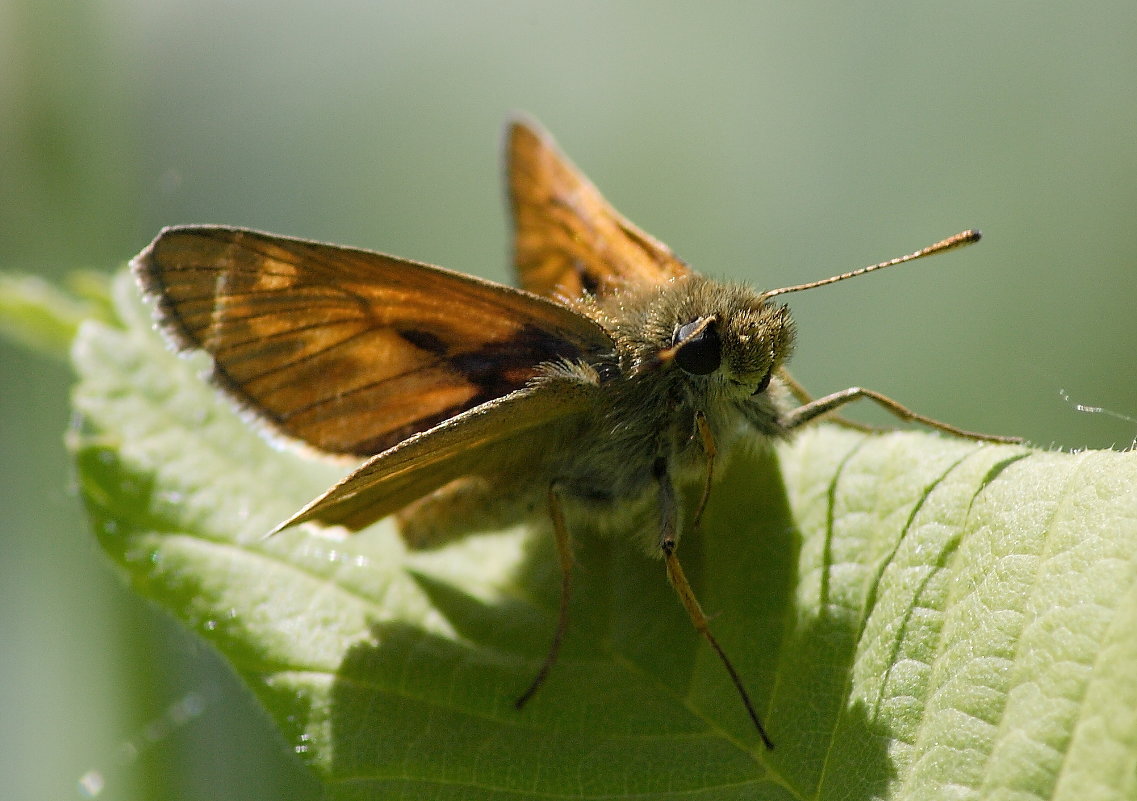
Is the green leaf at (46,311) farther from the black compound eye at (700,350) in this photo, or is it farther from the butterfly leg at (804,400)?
the butterfly leg at (804,400)

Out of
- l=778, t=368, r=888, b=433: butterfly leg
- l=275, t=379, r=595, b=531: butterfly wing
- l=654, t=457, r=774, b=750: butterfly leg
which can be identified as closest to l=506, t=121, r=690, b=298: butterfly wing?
l=778, t=368, r=888, b=433: butterfly leg

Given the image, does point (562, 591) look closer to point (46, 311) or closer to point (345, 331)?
point (345, 331)

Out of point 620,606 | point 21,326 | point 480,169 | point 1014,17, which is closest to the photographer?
point 620,606

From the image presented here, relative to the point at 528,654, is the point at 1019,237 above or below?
above

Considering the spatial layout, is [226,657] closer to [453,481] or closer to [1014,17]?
[453,481]

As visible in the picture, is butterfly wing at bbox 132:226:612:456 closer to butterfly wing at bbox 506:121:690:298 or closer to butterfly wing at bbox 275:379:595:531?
butterfly wing at bbox 275:379:595:531

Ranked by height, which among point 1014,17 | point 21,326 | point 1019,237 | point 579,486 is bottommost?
point 579,486

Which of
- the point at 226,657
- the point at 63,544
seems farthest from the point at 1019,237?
the point at 63,544
